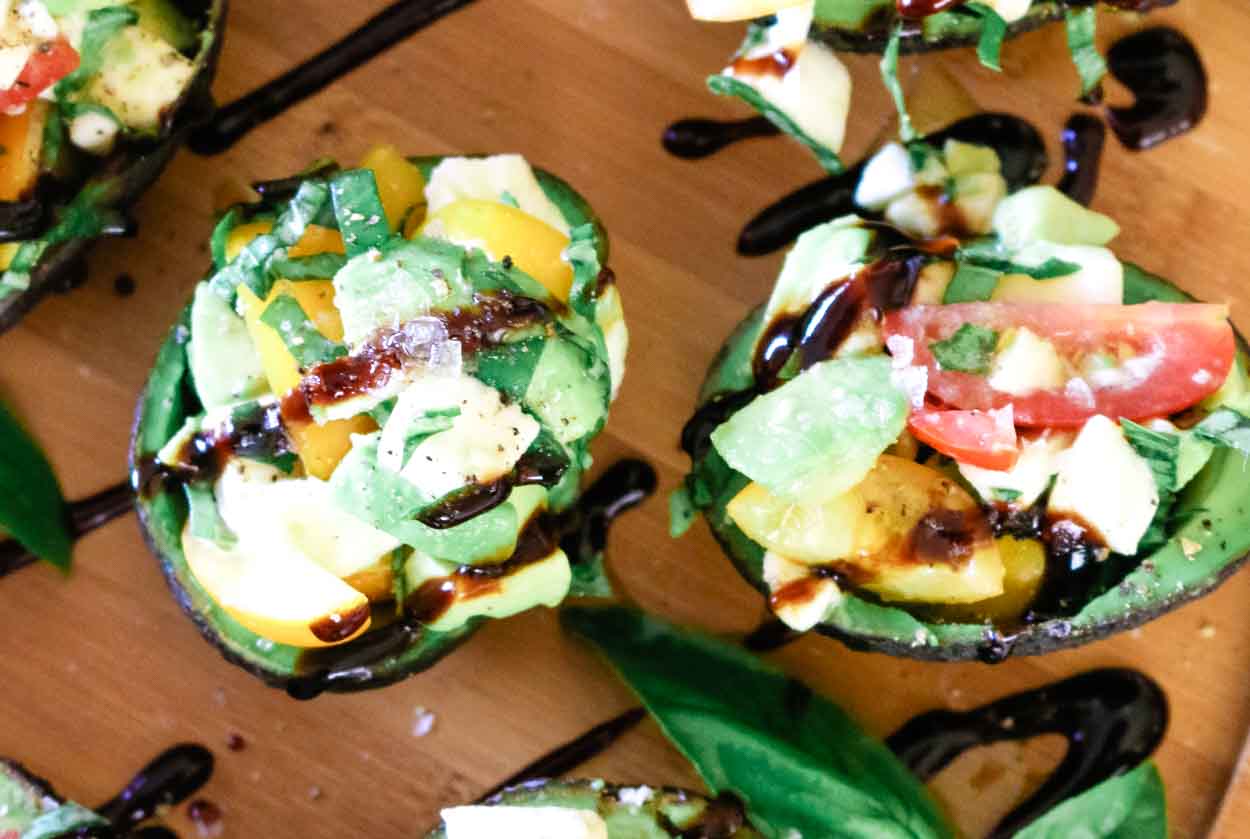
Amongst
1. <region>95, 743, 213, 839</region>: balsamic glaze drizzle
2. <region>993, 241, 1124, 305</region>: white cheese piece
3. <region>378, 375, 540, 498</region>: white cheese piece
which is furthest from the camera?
<region>95, 743, 213, 839</region>: balsamic glaze drizzle

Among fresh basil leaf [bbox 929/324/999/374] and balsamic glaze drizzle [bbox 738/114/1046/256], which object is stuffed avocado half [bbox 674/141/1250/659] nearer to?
fresh basil leaf [bbox 929/324/999/374]

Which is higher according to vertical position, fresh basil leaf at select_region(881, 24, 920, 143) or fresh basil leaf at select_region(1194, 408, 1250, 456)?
fresh basil leaf at select_region(881, 24, 920, 143)

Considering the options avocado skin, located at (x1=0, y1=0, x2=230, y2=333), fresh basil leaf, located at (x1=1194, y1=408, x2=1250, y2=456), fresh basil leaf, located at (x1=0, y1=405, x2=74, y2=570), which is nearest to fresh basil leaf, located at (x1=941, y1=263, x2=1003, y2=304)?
fresh basil leaf, located at (x1=1194, y1=408, x2=1250, y2=456)

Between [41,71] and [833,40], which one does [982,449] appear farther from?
[41,71]

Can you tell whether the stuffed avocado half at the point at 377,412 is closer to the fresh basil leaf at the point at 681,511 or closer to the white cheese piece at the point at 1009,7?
the fresh basil leaf at the point at 681,511

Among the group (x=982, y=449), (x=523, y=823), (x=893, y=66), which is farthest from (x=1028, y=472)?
(x=523, y=823)

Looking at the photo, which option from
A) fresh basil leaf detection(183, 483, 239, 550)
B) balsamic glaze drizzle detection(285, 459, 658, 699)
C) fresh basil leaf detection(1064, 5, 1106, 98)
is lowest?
balsamic glaze drizzle detection(285, 459, 658, 699)

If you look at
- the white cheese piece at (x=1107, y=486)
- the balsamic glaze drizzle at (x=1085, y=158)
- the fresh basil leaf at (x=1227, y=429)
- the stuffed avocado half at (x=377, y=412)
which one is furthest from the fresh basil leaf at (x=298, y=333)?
the balsamic glaze drizzle at (x=1085, y=158)
